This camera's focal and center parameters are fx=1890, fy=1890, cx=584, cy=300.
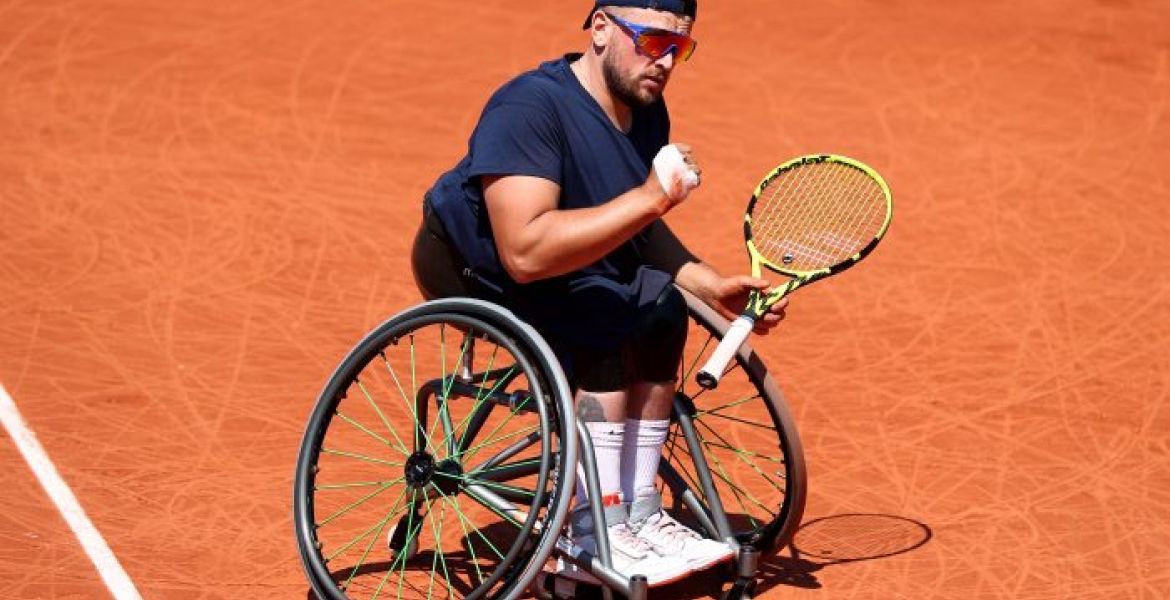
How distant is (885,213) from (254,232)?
437 centimetres

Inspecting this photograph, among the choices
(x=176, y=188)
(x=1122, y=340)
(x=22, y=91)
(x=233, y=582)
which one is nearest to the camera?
(x=233, y=582)

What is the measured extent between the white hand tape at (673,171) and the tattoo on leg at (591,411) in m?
0.84

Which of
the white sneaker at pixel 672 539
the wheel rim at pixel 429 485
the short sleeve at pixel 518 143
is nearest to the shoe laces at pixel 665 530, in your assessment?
the white sneaker at pixel 672 539

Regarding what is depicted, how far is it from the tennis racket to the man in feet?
0.64

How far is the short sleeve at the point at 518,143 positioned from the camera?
5277mm

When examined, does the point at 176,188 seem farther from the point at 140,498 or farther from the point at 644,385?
the point at 644,385

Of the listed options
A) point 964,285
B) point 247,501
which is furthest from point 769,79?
point 247,501

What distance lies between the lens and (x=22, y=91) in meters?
11.2

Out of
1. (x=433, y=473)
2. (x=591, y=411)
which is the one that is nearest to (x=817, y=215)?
(x=591, y=411)

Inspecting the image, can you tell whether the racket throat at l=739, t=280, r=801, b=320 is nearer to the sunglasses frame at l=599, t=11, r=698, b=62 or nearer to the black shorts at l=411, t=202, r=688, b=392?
the black shorts at l=411, t=202, r=688, b=392

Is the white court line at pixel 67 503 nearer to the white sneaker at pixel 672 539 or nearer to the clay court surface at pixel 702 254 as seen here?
the clay court surface at pixel 702 254

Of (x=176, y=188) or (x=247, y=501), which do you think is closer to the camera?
(x=247, y=501)

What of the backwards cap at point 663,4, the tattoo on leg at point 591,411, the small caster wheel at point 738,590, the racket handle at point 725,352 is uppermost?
the backwards cap at point 663,4

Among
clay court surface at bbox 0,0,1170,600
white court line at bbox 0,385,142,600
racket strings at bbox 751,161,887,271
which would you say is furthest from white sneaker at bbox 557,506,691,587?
white court line at bbox 0,385,142,600
